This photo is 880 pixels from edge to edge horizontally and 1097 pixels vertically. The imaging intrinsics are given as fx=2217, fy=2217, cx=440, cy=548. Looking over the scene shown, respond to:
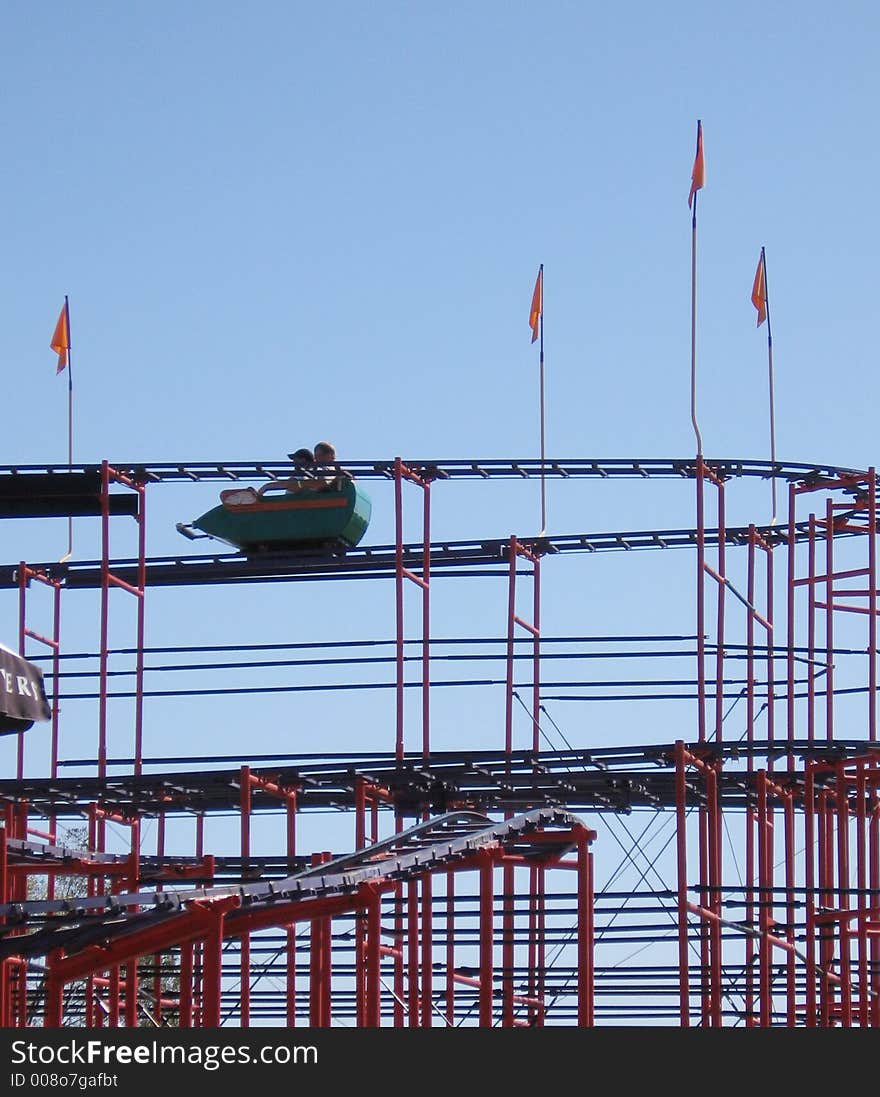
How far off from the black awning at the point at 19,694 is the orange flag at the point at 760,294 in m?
13.3

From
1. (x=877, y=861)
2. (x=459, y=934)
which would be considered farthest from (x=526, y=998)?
(x=877, y=861)

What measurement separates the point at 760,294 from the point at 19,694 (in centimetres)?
1380

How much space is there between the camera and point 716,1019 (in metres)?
21.0

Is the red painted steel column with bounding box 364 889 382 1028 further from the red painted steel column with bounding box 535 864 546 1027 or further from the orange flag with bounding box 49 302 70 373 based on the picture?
the orange flag with bounding box 49 302 70 373

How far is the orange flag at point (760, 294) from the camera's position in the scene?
1053 inches

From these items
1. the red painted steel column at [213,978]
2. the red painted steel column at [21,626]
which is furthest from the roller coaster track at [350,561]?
the red painted steel column at [213,978]

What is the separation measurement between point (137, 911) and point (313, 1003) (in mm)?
2080

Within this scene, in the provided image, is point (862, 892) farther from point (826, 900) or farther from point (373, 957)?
point (373, 957)

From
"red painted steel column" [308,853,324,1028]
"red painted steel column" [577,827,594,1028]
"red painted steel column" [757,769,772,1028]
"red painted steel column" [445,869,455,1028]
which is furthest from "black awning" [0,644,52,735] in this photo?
"red painted steel column" [445,869,455,1028]

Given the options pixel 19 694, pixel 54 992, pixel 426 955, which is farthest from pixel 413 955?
pixel 19 694

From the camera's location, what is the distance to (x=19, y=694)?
15453 mm

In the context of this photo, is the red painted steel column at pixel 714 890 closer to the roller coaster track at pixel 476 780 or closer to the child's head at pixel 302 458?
the roller coaster track at pixel 476 780

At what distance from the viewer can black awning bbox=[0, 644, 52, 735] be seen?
15258 mm

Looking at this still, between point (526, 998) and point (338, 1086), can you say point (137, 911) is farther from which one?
point (526, 998)
